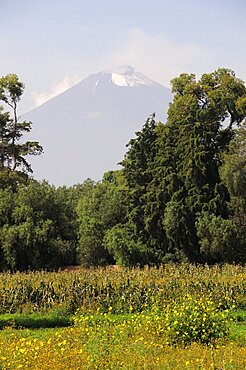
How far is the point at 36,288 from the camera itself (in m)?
19.1

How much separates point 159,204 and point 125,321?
21.9 metres

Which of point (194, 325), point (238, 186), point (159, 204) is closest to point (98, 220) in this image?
point (159, 204)

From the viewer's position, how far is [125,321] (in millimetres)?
11820

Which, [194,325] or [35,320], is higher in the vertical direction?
[194,325]

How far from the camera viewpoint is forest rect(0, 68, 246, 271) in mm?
31500

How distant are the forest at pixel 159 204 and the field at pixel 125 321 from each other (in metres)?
8.09

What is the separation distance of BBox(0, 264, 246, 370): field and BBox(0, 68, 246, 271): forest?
809cm

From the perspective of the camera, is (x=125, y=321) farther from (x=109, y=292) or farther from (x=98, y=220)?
(x=98, y=220)

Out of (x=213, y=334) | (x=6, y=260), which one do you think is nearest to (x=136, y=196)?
(x=6, y=260)

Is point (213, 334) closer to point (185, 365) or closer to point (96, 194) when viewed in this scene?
point (185, 365)

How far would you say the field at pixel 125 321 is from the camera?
26.3 feet

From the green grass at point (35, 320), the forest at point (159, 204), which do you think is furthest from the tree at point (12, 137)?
the green grass at point (35, 320)

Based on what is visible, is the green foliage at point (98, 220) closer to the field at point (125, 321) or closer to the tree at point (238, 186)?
the tree at point (238, 186)

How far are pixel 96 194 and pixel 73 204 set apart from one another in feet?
9.48
